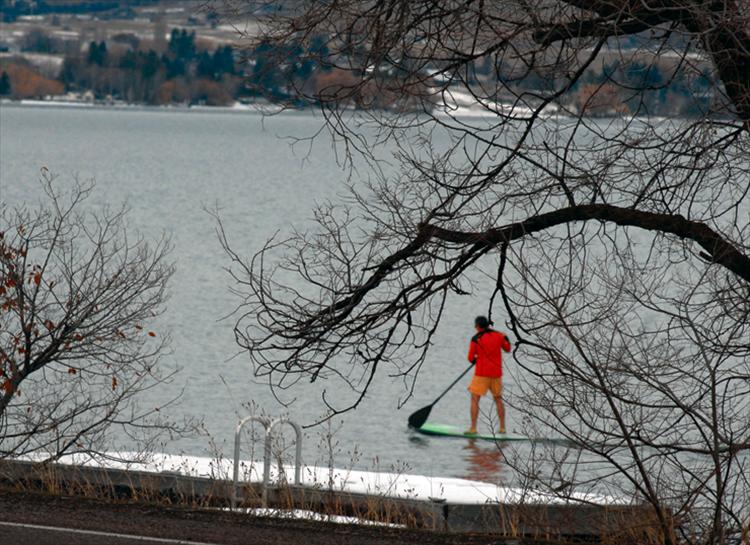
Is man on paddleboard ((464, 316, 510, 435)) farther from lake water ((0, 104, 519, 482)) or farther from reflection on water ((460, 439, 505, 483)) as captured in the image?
lake water ((0, 104, 519, 482))

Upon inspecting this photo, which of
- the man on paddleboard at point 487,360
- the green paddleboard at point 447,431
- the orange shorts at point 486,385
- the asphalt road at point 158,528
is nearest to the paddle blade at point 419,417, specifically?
the green paddleboard at point 447,431

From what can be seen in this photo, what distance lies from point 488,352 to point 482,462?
2419 mm

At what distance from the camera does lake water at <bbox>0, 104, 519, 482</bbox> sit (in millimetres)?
24344

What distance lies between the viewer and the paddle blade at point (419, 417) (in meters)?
25.4

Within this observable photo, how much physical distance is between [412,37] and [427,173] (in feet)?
3.60

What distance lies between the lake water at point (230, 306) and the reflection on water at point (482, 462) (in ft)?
0.08

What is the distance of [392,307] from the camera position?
11117mm

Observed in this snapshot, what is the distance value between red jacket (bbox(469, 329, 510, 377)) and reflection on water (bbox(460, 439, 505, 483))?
47.0 inches

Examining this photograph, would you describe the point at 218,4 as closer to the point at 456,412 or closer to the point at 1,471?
the point at 1,471

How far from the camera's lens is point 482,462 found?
23.7 metres

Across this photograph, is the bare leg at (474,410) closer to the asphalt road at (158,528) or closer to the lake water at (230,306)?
the lake water at (230,306)

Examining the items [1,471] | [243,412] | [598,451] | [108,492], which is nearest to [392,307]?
[598,451]

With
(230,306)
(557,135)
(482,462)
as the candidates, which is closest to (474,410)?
(482,462)

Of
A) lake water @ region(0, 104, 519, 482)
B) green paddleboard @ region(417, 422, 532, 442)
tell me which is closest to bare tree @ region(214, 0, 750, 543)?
lake water @ region(0, 104, 519, 482)
